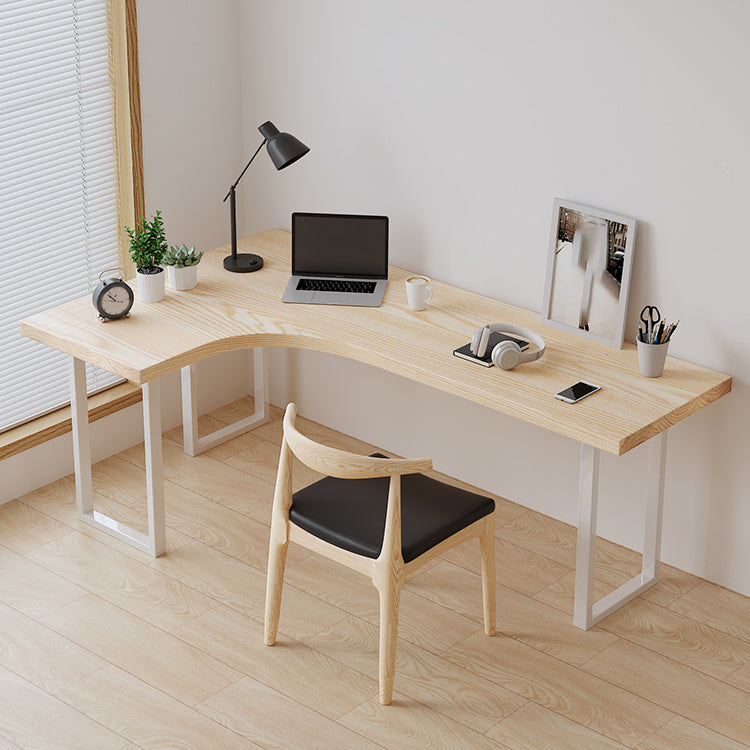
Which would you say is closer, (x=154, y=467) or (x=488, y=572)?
(x=488, y=572)

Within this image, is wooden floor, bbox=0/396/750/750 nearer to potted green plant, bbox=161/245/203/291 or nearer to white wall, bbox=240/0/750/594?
white wall, bbox=240/0/750/594

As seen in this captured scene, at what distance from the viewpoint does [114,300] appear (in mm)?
3381

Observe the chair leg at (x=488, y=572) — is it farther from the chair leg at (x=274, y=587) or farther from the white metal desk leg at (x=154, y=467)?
the white metal desk leg at (x=154, y=467)

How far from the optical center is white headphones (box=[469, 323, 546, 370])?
3.13 meters

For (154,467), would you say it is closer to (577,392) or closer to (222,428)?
(222,428)

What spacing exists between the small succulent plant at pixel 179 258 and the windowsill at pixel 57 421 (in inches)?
26.5

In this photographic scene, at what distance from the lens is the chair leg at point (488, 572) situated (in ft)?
10.0

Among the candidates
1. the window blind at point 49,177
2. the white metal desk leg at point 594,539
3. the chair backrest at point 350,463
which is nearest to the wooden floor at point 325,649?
the white metal desk leg at point 594,539

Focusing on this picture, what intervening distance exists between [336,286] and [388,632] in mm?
1249

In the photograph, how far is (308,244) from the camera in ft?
12.3

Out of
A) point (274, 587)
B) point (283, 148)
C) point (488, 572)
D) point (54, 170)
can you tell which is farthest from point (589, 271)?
point (54, 170)

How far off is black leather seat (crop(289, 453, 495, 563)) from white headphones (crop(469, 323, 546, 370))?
373 mm

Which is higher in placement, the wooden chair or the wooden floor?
the wooden chair

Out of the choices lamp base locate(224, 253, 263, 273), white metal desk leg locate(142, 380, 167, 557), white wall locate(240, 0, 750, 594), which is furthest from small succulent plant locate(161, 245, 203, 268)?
white wall locate(240, 0, 750, 594)
